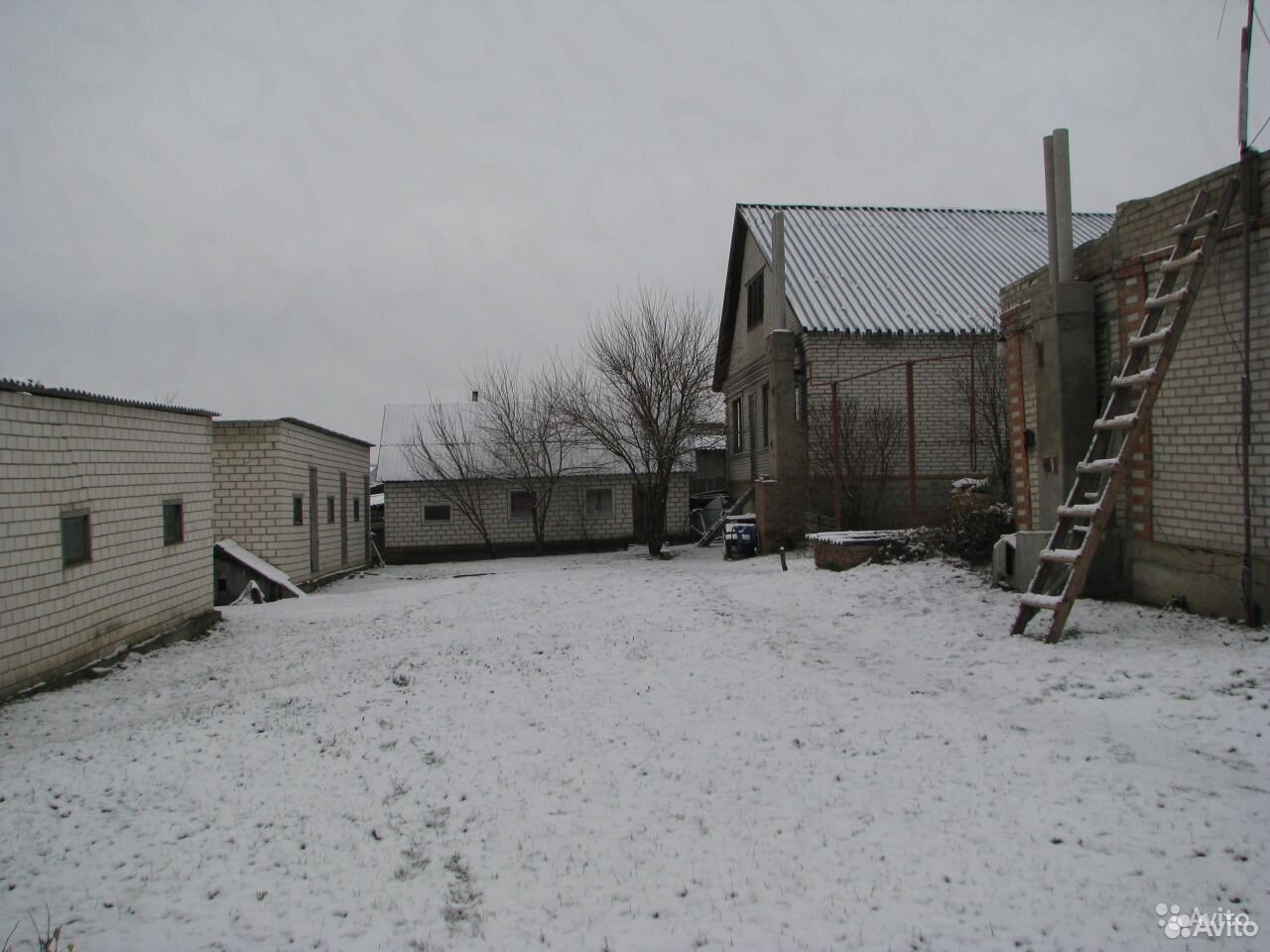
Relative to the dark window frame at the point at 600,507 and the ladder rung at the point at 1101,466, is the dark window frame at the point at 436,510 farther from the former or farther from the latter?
the ladder rung at the point at 1101,466

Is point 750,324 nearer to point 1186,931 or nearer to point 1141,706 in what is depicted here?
point 1141,706

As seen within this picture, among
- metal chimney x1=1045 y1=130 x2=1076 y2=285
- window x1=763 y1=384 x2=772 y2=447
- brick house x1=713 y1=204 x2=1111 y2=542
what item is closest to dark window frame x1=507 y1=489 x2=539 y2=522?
brick house x1=713 y1=204 x2=1111 y2=542

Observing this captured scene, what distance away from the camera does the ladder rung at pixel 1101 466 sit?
268 inches

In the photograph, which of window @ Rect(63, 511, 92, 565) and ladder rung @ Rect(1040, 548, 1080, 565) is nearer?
ladder rung @ Rect(1040, 548, 1080, 565)

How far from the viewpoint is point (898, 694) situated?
6172 millimetres

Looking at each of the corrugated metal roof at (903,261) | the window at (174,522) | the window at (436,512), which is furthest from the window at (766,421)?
the window at (174,522)

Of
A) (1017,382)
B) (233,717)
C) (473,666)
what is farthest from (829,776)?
(1017,382)

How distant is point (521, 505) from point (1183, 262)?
22012 millimetres

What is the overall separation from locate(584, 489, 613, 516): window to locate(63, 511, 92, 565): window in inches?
728

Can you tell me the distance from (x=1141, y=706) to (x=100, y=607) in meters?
9.77

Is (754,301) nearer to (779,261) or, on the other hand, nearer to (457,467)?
(779,261)

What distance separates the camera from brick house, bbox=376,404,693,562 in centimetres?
2681

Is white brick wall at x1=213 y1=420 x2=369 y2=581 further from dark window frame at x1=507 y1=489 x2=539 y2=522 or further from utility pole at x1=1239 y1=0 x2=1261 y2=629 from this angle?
utility pole at x1=1239 y1=0 x2=1261 y2=629

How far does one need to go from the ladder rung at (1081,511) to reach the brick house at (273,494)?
14.2 meters
